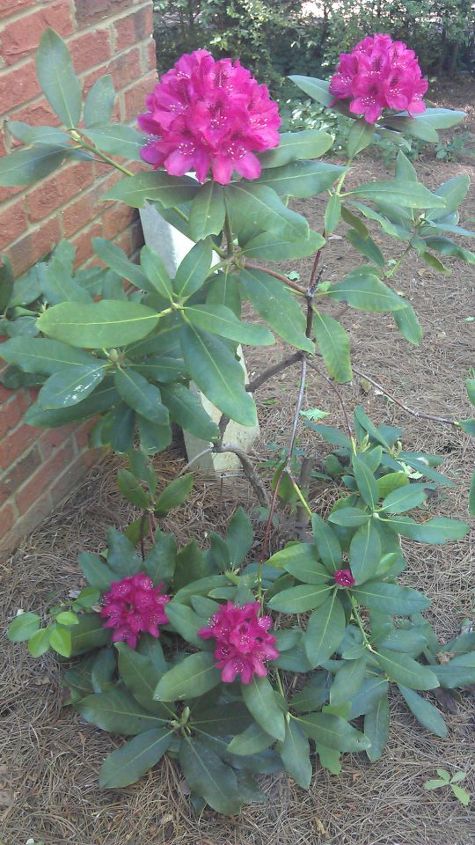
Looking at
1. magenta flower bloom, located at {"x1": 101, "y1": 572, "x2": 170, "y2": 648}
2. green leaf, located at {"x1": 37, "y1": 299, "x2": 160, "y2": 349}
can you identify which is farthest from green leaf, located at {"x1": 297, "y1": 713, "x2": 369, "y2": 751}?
green leaf, located at {"x1": 37, "y1": 299, "x2": 160, "y2": 349}

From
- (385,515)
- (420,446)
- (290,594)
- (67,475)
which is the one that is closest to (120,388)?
(290,594)

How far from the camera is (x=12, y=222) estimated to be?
1.89 metres

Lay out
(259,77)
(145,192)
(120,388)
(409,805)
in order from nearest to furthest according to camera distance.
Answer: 1. (145,192)
2. (120,388)
3. (409,805)
4. (259,77)

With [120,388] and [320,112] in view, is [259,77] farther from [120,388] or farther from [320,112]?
[120,388]

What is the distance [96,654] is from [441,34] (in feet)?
20.8

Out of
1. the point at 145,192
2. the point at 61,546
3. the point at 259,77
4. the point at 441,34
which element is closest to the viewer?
the point at 145,192

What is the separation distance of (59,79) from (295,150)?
54 cm

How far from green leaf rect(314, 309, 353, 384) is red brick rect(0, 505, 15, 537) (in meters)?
1.13

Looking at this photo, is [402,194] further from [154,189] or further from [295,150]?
[154,189]

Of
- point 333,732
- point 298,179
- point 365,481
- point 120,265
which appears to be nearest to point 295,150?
point 298,179

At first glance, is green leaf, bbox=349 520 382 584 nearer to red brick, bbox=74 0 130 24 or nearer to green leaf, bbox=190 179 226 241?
green leaf, bbox=190 179 226 241

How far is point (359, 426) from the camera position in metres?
2.32

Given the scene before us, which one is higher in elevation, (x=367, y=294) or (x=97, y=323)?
(x=97, y=323)

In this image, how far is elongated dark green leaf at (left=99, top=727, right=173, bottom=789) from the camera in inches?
65.3
